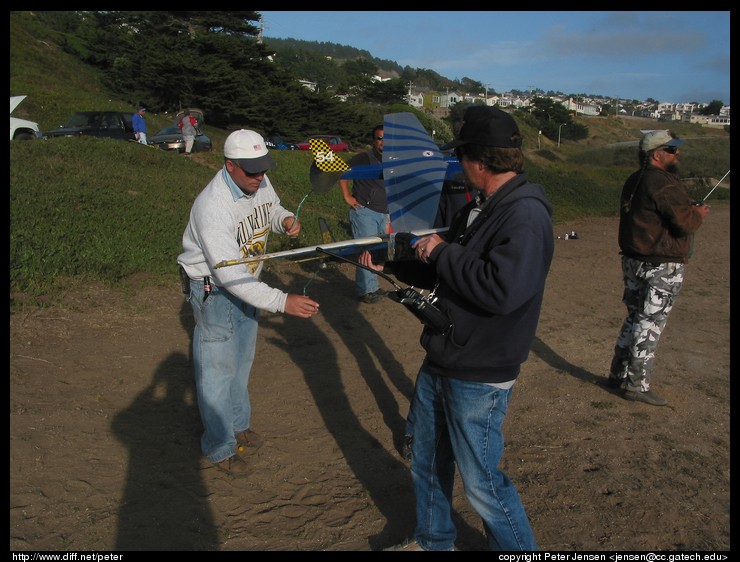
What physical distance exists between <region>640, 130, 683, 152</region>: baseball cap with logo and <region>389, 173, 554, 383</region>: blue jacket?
9.25ft

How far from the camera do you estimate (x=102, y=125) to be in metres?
21.6

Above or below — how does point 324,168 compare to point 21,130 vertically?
below

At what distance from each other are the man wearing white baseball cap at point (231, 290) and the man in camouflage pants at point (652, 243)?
2806 mm

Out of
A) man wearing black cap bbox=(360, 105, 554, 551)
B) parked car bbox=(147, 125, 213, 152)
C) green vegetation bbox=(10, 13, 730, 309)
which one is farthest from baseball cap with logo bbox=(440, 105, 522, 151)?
parked car bbox=(147, 125, 213, 152)

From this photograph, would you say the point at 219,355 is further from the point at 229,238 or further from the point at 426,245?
the point at 426,245

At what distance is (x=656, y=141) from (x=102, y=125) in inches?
805

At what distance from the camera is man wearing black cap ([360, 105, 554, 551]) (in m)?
2.62

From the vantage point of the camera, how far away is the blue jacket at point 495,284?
8.52 ft

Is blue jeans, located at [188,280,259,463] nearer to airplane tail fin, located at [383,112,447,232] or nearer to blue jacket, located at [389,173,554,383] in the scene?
airplane tail fin, located at [383,112,447,232]

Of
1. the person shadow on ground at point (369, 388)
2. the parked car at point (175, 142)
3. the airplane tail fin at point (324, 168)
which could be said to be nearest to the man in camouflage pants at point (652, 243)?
the person shadow on ground at point (369, 388)

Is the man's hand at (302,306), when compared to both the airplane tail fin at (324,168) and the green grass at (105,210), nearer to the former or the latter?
the airplane tail fin at (324,168)

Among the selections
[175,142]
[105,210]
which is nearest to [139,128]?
[175,142]
